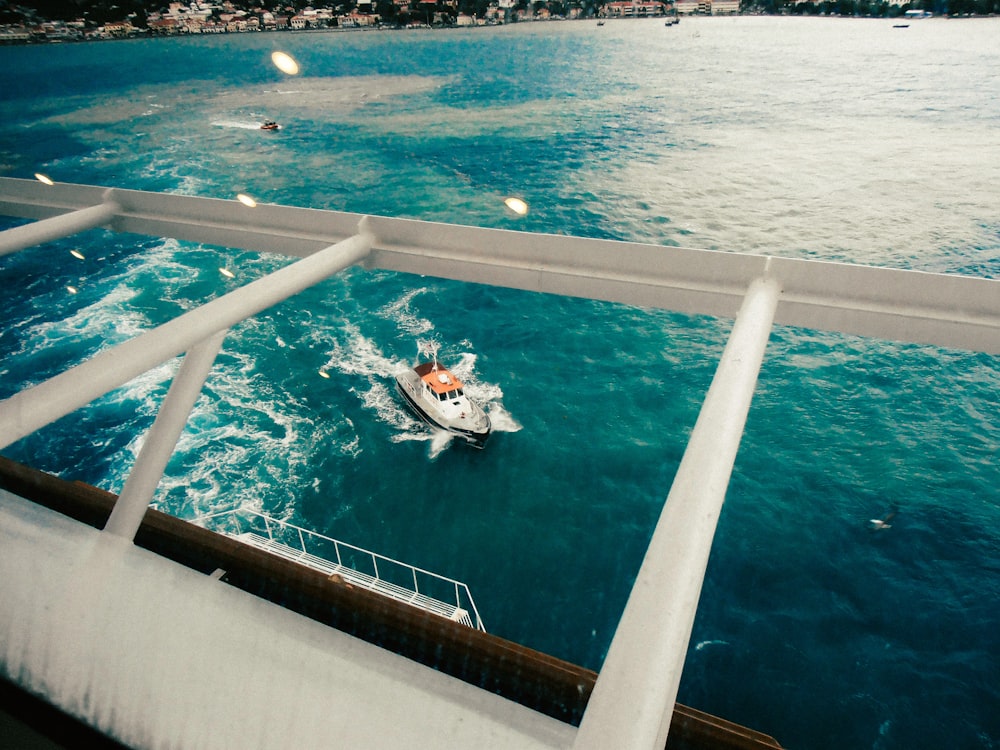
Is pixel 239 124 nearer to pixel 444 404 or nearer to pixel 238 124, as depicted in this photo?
pixel 238 124

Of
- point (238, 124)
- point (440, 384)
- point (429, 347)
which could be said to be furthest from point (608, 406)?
point (238, 124)

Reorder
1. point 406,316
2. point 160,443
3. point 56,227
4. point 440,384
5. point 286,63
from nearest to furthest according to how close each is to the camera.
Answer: point 160,443, point 56,227, point 440,384, point 406,316, point 286,63

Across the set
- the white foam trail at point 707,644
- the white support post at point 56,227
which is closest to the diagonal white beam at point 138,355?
the white support post at point 56,227

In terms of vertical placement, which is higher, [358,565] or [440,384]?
[440,384]

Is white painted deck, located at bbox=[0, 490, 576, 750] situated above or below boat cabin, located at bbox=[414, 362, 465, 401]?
above

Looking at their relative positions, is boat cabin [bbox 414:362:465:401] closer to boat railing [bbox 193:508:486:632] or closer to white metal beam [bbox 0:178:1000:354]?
boat railing [bbox 193:508:486:632]

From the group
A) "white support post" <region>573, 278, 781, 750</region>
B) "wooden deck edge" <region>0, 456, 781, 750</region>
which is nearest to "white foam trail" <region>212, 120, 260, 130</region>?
"wooden deck edge" <region>0, 456, 781, 750</region>
